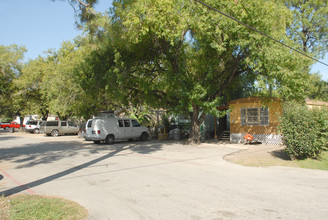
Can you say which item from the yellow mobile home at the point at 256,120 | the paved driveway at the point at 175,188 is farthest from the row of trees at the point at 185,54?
the paved driveway at the point at 175,188

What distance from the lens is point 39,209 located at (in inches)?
194

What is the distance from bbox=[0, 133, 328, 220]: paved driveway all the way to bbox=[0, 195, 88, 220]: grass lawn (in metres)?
0.33

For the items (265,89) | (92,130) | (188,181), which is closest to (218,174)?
(188,181)

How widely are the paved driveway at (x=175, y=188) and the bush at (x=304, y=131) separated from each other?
1.54 metres

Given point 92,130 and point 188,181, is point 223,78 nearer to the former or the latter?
point 92,130

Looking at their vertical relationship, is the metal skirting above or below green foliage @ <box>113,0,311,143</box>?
below

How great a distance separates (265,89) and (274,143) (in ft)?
17.6

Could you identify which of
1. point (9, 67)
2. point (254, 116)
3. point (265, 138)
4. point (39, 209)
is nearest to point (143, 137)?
point (254, 116)

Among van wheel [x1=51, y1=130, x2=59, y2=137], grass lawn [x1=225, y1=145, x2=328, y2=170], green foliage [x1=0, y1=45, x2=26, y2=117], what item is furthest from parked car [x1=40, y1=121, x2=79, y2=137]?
grass lawn [x1=225, y1=145, x2=328, y2=170]

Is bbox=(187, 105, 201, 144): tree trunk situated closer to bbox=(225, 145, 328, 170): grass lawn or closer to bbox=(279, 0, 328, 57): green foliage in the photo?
bbox=(225, 145, 328, 170): grass lawn

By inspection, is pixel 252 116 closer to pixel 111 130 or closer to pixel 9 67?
pixel 111 130

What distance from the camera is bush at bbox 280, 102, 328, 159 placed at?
10.7 m

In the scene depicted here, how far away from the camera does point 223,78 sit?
750 inches

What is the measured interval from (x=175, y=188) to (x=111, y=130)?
505 inches
